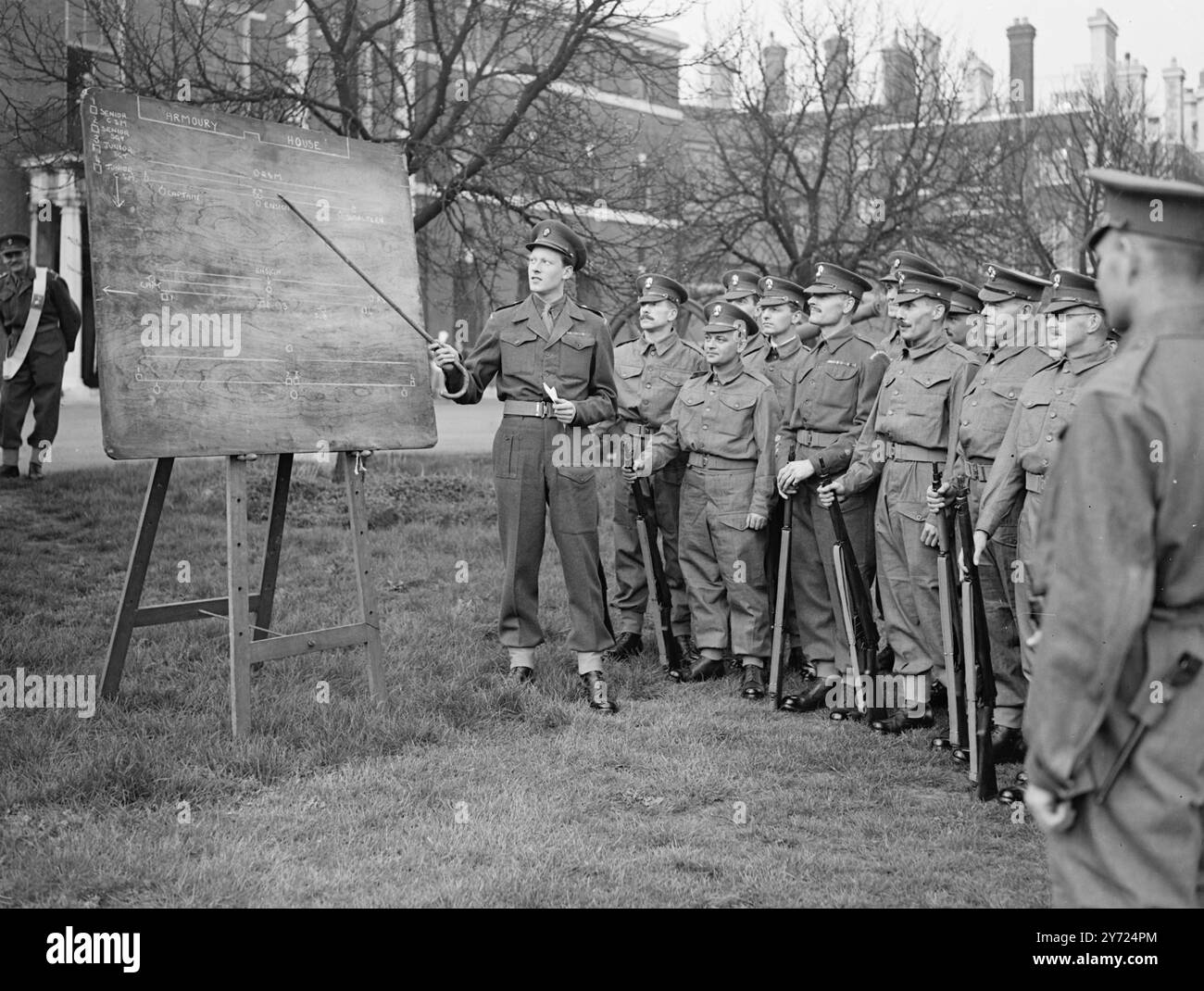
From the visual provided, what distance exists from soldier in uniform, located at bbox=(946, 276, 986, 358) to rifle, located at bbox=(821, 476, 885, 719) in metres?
1.58

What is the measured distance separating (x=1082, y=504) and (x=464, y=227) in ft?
36.0

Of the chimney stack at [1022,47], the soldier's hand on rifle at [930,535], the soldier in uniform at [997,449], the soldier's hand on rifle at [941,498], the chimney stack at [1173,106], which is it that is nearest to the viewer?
the soldier in uniform at [997,449]

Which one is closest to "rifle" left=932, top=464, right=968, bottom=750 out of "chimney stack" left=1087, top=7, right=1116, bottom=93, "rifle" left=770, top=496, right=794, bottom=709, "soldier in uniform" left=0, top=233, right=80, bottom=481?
"rifle" left=770, top=496, right=794, bottom=709

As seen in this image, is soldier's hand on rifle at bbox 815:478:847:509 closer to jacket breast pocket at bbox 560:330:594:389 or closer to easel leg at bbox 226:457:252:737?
jacket breast pocket at bbox 560:330:594:389

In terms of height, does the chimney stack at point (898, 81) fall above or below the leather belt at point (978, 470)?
above

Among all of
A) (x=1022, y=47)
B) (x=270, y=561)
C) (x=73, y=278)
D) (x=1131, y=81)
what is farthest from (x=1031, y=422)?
(x=1022, y=47)

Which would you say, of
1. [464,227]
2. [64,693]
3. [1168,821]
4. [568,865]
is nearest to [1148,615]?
[1168,821]

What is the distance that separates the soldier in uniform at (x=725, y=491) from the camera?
24.5 ft

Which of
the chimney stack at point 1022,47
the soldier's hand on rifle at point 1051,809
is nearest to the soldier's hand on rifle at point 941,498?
the soldier's hand on rifle at point 1051,809

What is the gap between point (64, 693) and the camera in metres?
6.20

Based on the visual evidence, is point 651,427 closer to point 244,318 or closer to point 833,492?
point 833,492

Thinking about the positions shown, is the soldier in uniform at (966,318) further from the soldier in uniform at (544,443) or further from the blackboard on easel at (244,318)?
the blackboard on easel at (244,318)

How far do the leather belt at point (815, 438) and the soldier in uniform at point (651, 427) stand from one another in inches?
50.6

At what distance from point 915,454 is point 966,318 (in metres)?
2.04
